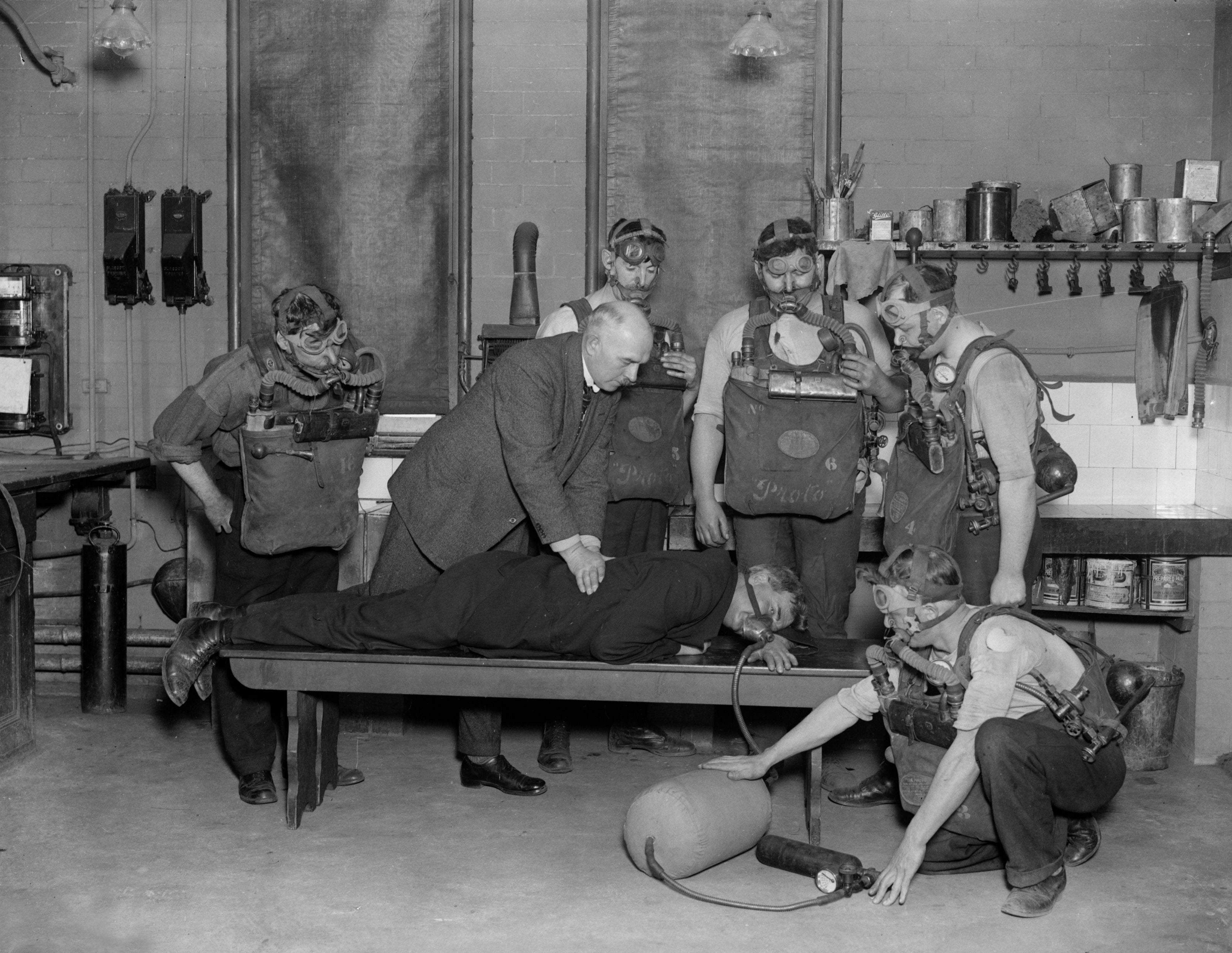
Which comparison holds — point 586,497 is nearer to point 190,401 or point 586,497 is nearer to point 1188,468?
point 190,401

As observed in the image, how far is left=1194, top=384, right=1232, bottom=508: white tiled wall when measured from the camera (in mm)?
5590

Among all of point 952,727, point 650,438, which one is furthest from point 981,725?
point 650,438

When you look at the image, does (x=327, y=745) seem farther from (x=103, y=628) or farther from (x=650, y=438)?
(x=103, y=628)

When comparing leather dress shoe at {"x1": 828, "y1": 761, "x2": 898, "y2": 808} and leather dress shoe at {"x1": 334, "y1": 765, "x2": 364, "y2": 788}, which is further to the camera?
leather dress shoe at {"x1": 334, "y1": 765, "x2": 364, "y2": 788}

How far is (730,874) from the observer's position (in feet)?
13.4

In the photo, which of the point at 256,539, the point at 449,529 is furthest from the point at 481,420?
the point at 256,539

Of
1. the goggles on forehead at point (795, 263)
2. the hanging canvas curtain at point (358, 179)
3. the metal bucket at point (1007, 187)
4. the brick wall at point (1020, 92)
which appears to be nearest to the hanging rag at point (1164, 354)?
the brick wall at point (1020, 92)

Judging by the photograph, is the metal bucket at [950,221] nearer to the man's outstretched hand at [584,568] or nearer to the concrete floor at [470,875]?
the concrete floor at [470,875]

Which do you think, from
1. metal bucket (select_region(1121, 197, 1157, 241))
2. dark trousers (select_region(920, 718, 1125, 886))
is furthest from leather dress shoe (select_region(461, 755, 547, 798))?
metal bucket (select_region(1121, 197, 1157, 241))

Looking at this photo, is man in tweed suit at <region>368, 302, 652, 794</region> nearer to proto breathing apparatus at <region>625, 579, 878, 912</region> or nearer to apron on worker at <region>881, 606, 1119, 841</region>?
proto breathing apparatus at <region>625, 579, 878, 912</region>

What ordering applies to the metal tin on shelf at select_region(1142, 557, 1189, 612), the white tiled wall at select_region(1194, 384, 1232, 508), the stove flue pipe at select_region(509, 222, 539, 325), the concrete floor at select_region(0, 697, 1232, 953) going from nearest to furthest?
1. the concrete floor at select_region(0, 697, 1232, 953)
2. the metal tin on shelf at select_region(1142, 557, 1189, 612)
3. the white tiled wall at select_region(1194, 384, 1232, 508)
4. the stove flue pipe at select_region(509, 222, 539, 325)

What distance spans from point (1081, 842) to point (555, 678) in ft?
5.45

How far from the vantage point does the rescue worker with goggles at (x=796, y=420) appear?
15.2 ft

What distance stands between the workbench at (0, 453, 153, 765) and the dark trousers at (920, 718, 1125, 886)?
350 centimetres
